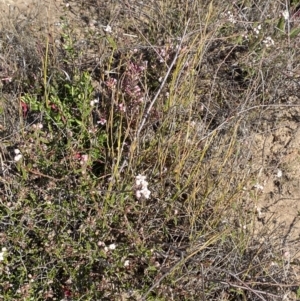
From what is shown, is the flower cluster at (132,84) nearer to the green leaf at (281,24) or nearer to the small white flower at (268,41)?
the small white flower at (268,41)

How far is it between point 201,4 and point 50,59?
0.99m

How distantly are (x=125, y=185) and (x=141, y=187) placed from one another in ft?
0.31

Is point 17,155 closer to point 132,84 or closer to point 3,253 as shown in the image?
point 3,253

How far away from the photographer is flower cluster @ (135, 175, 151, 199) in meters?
2.32

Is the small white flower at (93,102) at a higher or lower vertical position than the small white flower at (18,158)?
higher

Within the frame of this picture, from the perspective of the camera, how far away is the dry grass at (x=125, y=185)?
7.43 ft

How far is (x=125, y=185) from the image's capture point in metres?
2.42

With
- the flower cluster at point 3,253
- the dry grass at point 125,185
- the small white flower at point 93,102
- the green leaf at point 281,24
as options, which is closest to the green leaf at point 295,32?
the green leaf at point 281,24

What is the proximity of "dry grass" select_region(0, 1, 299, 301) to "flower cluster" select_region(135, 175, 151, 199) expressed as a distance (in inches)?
2.4

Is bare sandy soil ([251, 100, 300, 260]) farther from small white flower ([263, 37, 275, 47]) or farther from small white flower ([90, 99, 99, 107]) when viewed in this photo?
small white flower ([90, 99, 99, 107])

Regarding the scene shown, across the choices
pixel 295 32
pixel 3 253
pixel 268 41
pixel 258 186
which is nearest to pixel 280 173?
pixel 258 186

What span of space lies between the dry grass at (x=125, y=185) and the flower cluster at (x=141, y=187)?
2.4 inches

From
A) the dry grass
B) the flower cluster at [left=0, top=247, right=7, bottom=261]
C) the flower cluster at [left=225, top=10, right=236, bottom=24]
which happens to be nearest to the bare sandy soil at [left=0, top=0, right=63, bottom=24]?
the dry grass

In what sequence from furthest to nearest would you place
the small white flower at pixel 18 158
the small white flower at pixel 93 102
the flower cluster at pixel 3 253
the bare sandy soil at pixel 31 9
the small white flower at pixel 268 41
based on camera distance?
the bare sandy soil at pixel 31 9
the small white flower at pixel 268 41
the small white flower at pixel 93 102
the small white flower at pixel 18 158
the flower cluster at pixel 3 253
